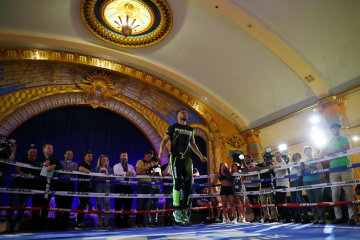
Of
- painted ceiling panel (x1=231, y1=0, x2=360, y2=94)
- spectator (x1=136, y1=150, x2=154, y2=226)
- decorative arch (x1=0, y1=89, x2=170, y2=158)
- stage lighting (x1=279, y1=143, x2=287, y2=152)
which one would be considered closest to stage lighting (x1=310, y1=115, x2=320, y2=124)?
painted ceiling panel (x1=231, y1=0, x2=360, y2=94)

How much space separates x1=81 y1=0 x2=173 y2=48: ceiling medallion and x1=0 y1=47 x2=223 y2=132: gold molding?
112cm

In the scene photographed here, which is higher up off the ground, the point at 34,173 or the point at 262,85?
the point at 262,85

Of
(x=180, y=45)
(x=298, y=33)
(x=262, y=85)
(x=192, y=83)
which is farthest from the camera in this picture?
(x=192, y=83)

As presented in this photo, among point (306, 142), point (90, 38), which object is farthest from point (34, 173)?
point (306, 142)

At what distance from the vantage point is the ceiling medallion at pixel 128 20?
6.85m

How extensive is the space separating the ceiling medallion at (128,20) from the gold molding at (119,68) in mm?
1121

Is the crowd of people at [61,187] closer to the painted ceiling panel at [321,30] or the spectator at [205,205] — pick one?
the spectator at [205,205]

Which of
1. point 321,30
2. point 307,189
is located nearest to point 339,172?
point 307,189

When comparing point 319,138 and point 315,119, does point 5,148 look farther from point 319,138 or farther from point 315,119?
point 319,138

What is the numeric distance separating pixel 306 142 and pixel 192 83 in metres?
5.21

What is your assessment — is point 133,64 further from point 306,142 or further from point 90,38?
point 306,142

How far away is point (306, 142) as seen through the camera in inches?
368

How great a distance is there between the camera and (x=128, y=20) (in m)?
7.18

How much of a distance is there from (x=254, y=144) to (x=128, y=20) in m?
7.44
